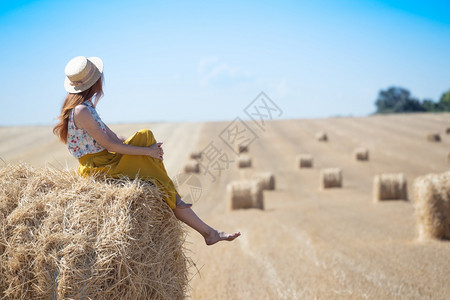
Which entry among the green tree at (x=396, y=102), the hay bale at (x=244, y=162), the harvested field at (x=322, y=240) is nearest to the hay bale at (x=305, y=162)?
the harvested field at (x=322, y=240)

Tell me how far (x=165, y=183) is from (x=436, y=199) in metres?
5.78

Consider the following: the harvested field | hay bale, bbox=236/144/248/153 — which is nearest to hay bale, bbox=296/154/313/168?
the harvested field

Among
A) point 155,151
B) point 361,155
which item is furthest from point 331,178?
point 155,151

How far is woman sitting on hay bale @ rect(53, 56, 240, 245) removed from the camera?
3.74 m

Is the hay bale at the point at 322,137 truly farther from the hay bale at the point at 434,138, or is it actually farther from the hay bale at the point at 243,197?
the hay bale at the point at 243,197

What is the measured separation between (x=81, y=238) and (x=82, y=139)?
0.96 metres

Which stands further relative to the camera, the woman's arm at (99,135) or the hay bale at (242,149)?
the hay bale at (242,149)

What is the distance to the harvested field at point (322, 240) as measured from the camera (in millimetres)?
5676

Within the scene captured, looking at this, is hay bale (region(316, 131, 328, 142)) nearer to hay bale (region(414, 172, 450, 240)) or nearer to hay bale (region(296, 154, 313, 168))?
hay bale (region(296, 154, 313, 168))

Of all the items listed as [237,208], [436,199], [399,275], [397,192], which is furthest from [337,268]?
[397,192]

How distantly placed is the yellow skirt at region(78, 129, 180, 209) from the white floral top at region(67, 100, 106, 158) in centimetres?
5

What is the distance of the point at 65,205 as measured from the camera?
3.45 metres

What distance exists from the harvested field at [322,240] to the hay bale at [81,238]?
0.83 m

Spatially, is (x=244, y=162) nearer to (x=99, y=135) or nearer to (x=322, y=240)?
(x=322, y=240)
